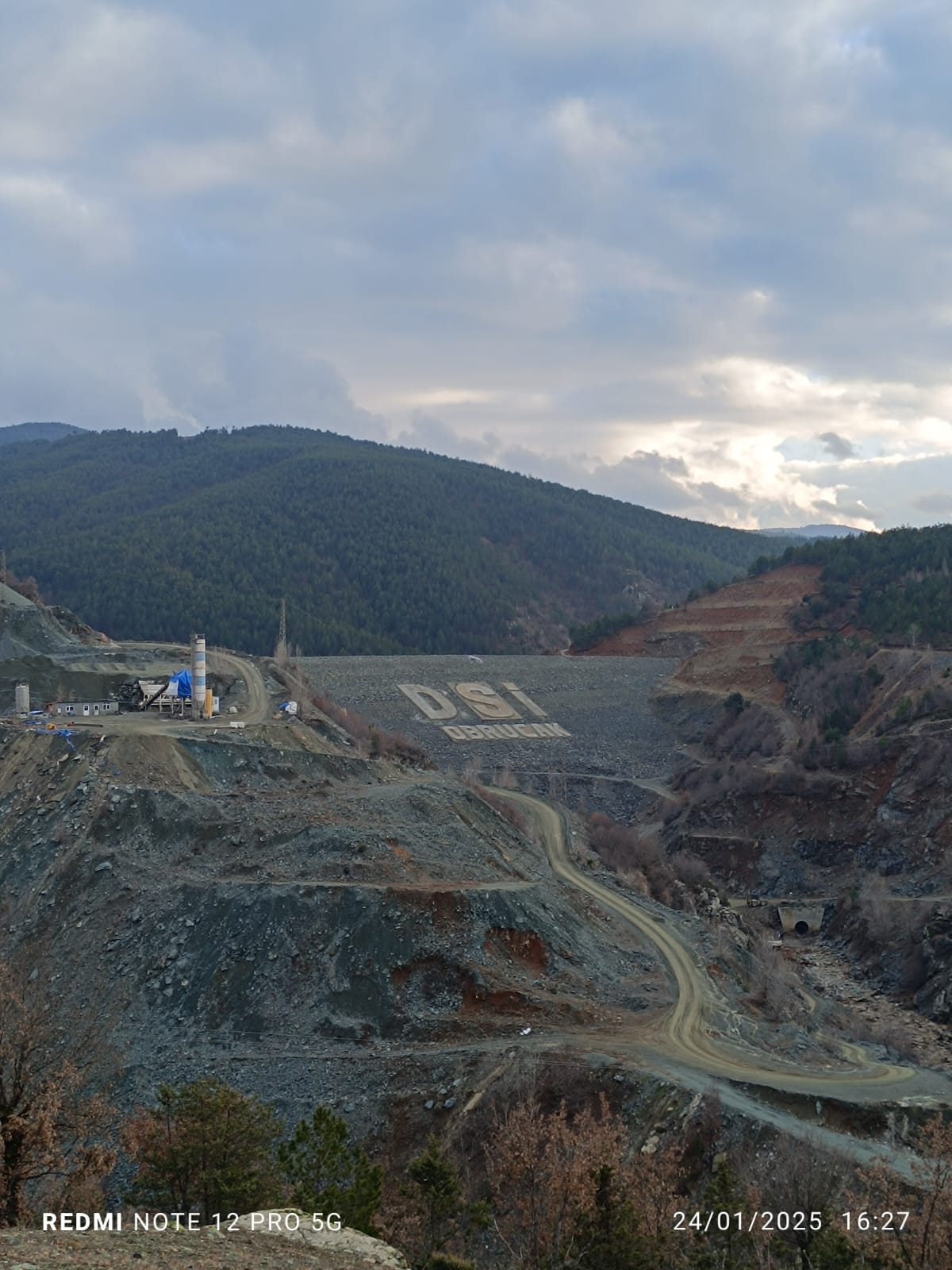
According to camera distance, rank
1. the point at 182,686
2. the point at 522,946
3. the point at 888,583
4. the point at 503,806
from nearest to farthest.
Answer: the point at 522,946 → the point at 182,686 → the point at 503,806 → the point at 888,583

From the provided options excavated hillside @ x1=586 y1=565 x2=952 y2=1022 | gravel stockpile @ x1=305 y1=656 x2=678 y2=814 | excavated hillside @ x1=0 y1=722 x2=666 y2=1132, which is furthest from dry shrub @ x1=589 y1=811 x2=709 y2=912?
gravel stockpile @ x1=305 y1=656 x2=678 y2=814

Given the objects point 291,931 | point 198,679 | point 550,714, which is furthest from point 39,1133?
point 550,714

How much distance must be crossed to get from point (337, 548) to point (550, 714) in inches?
2743

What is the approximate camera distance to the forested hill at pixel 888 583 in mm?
62781

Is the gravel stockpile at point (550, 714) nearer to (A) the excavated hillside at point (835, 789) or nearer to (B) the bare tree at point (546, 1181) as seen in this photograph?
(A) the excavated hillside at point (835, 789)

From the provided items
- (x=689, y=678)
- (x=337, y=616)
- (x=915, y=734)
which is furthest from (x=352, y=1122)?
(x=337, y=616)

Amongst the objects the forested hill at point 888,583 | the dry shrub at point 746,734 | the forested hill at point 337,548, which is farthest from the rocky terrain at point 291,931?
the forested hill at point 337,548

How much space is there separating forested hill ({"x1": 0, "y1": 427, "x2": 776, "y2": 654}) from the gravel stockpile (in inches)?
1293

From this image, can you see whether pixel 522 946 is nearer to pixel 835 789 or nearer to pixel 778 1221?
pixel 778 1221

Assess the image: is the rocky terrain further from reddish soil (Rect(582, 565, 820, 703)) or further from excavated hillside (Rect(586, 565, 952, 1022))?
reddish soil (Rect(582, 565, 820, 703))

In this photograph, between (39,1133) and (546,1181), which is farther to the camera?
(546,1181)

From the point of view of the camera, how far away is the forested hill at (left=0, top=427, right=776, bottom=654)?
111 meters

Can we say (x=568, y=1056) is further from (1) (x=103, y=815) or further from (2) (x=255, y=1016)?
(1) (x=103, y=815)

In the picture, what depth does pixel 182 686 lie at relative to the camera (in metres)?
42.9
